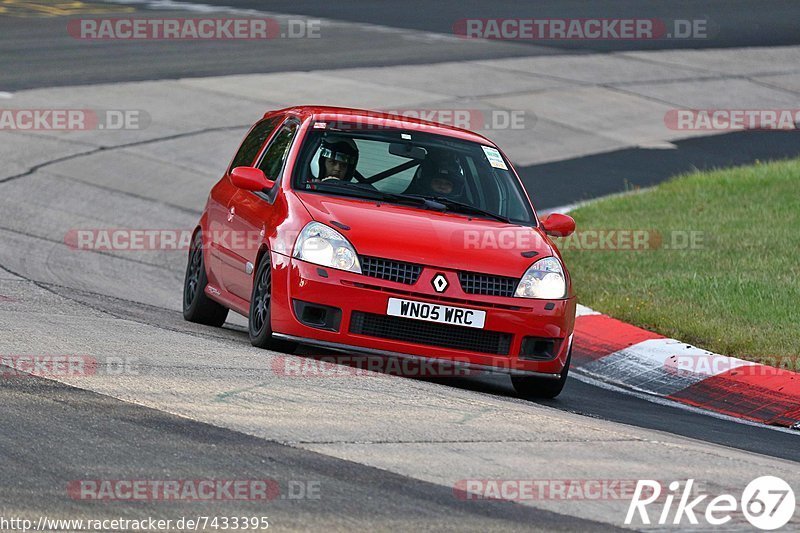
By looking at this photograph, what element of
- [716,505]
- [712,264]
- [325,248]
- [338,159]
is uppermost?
[338,159]

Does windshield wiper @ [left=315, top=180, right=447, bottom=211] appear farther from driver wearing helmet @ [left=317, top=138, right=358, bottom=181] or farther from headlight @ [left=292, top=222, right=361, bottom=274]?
headlight @ [left=292, top=222, right=361, bottom=274]

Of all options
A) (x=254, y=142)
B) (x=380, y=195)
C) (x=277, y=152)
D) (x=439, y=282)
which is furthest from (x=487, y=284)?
(x=254, y=142)

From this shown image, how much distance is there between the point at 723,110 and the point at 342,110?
1536 cm

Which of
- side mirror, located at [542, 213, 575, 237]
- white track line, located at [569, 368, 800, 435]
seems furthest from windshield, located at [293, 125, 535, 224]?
white track line, located at [569, 368, 800, 435]

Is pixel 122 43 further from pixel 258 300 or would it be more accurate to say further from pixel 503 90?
pixel 258 300

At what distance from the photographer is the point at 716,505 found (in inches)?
232

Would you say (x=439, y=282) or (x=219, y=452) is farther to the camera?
(x=439, y=282)

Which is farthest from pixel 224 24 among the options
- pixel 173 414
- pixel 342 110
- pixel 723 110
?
pixel 173 414

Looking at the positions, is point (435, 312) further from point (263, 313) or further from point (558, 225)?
point (558, 225)

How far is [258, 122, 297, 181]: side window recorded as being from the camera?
9.84 metres

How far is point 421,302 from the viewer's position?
8.43 metres

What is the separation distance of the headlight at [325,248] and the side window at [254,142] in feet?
7.21

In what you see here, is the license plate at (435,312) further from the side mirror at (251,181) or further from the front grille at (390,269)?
the side mirror at (251,181)

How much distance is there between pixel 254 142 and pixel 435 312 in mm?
3063
